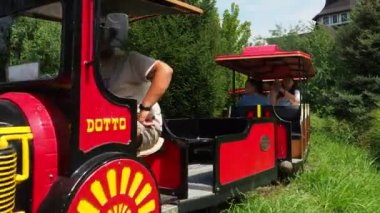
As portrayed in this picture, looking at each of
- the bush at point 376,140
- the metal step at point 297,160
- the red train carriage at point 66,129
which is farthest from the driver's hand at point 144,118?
the bush at point 376,140

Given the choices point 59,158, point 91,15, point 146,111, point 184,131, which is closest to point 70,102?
point 59,158

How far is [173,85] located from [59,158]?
250 inches

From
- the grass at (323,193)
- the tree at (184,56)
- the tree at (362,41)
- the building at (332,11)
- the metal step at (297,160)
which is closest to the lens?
the grass at (323,193)

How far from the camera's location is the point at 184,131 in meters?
6.15

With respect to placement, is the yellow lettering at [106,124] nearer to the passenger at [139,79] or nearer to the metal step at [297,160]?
the passenger at [139,79]

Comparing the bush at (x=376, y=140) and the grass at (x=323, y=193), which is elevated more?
the bush at (x=376, y=140)

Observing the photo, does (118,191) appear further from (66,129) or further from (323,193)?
(323,193)

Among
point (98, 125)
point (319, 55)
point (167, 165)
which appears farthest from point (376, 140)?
point (319, 55)

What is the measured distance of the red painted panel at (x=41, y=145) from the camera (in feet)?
8.98

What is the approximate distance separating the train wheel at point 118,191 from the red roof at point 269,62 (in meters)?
3.64

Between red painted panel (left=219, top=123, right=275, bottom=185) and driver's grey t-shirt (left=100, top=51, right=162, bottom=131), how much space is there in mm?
1011

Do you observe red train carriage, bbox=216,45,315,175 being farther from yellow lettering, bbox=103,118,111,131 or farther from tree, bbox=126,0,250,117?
yellow lettering, bbox=103,118,111,131

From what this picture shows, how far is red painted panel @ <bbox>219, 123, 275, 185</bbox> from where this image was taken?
4.34 metres

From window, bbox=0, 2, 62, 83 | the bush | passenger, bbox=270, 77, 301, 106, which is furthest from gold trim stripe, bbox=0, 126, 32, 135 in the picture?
the bush
